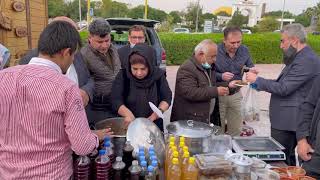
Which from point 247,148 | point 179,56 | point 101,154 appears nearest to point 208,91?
point 247,148

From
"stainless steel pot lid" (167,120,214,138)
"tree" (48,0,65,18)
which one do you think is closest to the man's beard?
"stainless steel pot lid" (167,120,214,138)

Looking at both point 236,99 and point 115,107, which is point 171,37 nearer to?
point 236,99

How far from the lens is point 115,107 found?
8.22 feet

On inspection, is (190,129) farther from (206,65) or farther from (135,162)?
(206,65)

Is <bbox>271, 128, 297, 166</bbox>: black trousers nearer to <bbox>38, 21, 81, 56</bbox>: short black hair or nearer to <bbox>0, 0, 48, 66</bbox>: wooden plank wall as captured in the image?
<bbox>38, 21, 81, 56</bbox>: short black hair

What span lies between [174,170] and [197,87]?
1302mm

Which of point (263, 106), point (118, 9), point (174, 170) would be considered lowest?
point (263, 106)

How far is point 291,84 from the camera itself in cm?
270

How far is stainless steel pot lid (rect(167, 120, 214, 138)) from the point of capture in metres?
2.04

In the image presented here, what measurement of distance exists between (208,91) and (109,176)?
1429 millimetres

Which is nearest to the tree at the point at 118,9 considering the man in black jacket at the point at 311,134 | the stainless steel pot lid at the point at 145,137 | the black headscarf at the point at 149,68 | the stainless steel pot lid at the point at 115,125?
the black headscarf at the point at 149,68

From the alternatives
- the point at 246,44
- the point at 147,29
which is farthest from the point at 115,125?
the point at 246,44

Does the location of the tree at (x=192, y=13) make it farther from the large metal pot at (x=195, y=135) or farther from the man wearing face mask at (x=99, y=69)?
the large metal pot at (x=195, y=135)

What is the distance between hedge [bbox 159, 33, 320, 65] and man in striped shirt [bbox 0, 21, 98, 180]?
1188 centimetres
